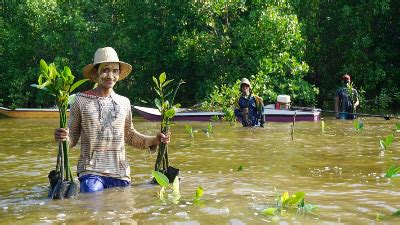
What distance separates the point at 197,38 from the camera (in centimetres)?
2372

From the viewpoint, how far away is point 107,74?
5602 mm

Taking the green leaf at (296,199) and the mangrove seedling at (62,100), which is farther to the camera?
A: the mangrove seedling at (62,100)

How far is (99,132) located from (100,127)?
0.05 meters

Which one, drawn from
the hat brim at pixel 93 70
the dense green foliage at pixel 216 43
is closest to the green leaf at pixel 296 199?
the hat brim at pixel 93 70

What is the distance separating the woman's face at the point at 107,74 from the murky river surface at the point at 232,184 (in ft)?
3.59

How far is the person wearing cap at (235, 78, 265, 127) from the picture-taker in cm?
1334

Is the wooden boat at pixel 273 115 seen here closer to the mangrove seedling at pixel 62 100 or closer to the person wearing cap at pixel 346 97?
the person wearing cap at pixel 346 97

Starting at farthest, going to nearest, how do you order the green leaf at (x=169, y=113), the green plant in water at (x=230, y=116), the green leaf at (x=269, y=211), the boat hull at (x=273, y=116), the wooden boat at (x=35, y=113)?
the wooden boat at (x=35, y=113) < the boat hull at (x=273, y=116) < the green plant in water at (x=230, y=116) < the green leaf at (x=169, y=113) < the green leaf at (x=269, y=211)

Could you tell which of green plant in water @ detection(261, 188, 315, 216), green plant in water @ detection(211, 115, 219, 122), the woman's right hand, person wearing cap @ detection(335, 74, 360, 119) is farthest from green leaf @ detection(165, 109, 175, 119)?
green plant in water @ detection(211, 115, 219, 122)

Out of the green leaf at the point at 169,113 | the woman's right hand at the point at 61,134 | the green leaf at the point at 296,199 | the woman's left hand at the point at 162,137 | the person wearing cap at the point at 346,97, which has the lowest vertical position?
the green leaf at the point at 296,199

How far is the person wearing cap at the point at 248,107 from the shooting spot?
13.3 meters

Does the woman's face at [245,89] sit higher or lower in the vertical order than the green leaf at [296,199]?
higher

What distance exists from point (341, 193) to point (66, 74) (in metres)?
2.98

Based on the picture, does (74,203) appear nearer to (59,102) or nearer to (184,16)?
(59,102)
